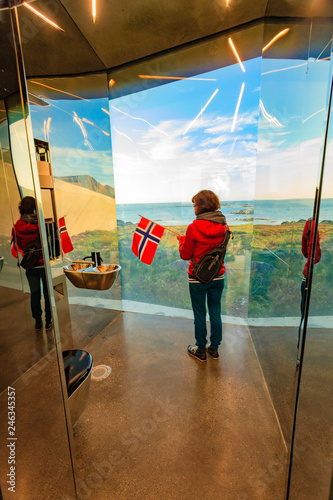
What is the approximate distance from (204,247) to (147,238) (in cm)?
75

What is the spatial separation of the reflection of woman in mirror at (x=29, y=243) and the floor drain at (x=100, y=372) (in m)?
1.20

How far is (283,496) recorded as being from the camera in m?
1.22

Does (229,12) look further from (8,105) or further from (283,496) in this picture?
(283,496)

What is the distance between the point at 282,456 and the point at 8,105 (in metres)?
2.23

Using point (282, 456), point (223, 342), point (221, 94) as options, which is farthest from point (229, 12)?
point (282, 456)

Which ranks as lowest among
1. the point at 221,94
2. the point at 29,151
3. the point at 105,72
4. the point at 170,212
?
the point at 170,212

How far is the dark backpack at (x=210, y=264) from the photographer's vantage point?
6.56ft

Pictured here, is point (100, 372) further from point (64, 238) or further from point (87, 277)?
point (64, 238)

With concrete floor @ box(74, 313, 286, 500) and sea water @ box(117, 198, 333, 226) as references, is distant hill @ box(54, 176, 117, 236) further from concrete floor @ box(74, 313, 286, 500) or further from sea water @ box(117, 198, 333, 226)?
concrete floor @ box(74, 313, 286, 500)

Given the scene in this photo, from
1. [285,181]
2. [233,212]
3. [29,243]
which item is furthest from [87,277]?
[285,181]

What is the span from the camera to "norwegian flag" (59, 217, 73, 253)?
221 centimetres

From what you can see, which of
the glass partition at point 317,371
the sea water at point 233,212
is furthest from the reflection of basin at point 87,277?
the glass partition at point 317,371

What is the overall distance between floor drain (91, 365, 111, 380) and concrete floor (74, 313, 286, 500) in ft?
0.16

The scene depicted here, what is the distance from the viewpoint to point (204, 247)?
2.00m
